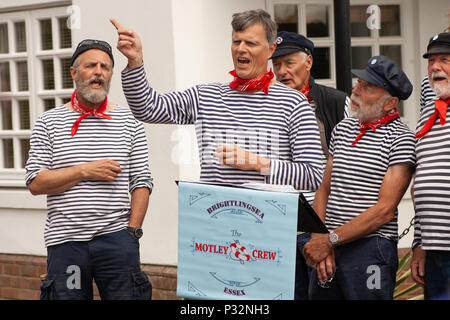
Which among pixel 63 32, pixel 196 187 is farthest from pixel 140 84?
pixel 63 32

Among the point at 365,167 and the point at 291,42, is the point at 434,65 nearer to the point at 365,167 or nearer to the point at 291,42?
the point at 365,167

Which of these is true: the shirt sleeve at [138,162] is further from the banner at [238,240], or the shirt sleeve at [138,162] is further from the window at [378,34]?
the window at [378,34]

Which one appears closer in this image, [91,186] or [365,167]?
[365,167]

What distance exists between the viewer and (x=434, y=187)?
12.1 feet

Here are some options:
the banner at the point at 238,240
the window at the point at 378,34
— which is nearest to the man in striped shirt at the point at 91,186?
the banner at the point at 238,240

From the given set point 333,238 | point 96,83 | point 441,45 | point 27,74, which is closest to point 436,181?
point 333,238

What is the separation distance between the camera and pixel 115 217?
4363 mm

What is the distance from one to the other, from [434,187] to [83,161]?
75.2 inches

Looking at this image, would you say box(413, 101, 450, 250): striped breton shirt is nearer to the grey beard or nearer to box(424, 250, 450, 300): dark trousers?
box(424, 250, 450, 300): dark trousers

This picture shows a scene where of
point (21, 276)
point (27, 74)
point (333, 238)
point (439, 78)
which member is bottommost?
point (21, 276)

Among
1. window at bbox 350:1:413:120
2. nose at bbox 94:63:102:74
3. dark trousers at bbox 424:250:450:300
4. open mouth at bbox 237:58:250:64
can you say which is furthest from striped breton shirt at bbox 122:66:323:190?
window at bbox 350:1:413:120

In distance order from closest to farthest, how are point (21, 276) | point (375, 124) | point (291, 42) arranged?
point (375, 124) → point (291, 42) → point (21, 276)

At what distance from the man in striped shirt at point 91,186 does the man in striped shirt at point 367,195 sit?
108 cm
